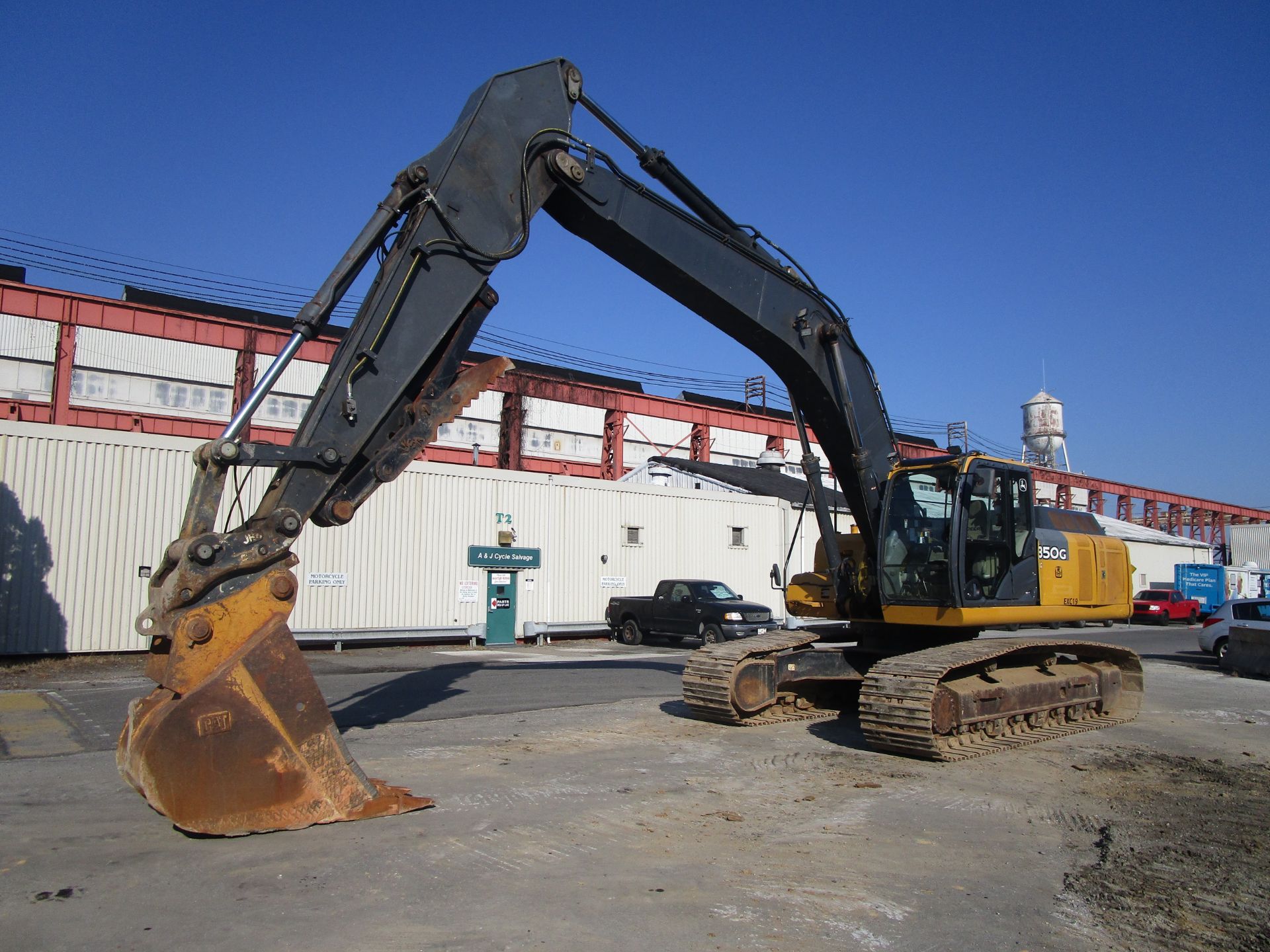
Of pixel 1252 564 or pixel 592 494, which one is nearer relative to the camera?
pixel 592 494

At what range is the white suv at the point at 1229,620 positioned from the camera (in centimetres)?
1973

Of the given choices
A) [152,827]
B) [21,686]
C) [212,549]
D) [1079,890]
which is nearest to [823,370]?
[1079,890]

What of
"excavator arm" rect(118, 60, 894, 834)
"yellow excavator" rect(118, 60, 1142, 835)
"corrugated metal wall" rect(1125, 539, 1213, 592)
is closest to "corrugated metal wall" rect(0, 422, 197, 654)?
"yellow excavator" rect(118, 60, 1142, 835)

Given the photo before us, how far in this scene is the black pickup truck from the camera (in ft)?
73.0

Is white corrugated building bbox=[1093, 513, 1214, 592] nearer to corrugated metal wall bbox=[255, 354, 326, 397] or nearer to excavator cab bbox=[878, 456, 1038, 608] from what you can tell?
corrugated metal wall bbox=[255, 354, 326, 397]

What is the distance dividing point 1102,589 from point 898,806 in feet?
18.7

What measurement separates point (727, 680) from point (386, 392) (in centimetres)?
524

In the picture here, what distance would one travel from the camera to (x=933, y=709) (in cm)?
873

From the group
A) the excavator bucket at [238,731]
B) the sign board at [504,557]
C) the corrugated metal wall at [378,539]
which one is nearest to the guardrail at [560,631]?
the corrugated metal wall at [378,539]

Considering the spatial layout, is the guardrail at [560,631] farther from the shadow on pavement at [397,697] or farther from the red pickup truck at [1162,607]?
the red pickup truck at [1162,607]

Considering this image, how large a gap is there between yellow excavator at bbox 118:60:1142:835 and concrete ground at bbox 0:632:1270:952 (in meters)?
0.56

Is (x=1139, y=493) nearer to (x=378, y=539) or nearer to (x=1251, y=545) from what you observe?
(x=1251, y=545)

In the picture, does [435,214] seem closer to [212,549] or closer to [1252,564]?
[212,549]

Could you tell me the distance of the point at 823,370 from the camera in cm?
989
